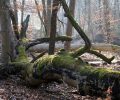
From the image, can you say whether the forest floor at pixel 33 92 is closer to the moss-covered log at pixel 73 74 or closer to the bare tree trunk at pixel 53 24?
the moss-covered log at pixel 73 74

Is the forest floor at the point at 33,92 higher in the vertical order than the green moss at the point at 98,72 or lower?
lower

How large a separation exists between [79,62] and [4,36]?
180 inches

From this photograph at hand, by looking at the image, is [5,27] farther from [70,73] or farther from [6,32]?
[70,73]

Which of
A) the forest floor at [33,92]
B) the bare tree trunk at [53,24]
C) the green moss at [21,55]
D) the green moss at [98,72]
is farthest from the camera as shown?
the green moss at [21,55]

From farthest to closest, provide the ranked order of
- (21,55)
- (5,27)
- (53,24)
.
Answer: (5,27)
(21,55)
(53,24)

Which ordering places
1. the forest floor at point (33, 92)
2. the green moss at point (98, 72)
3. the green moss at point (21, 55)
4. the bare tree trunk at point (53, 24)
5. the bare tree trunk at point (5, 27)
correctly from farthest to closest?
the bare tree trunk at point (5, 27) → the green moss at point (21, 55) → the bare tree trunk at point (53, 24) → the forest floor at point (33, 92) → the green moss at point (98, 72)

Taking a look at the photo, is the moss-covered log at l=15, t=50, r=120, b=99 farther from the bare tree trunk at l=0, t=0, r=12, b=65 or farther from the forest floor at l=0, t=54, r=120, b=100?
the bare tree trunk at l=0, t=0, r=12, b=65

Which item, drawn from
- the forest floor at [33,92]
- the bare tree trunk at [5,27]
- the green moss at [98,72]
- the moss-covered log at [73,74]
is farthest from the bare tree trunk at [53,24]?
the green moss at [98,72]

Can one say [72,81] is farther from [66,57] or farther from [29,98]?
[29,98]

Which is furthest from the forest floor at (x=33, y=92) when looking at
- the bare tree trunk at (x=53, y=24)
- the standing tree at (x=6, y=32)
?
the standing tree at (x=6, y=32)

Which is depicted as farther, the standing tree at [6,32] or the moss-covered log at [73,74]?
the standing tree at [6,32]

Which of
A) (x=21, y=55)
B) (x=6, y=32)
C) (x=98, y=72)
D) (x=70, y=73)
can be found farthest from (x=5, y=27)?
(x=98, y=72)

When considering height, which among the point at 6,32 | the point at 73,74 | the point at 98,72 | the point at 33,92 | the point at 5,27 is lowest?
the point at 33,92

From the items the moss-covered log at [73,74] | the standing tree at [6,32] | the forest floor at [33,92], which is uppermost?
the standing tree at [6,32]
